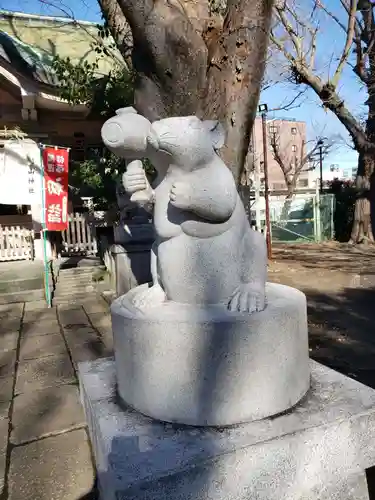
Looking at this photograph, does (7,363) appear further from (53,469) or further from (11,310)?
(11,310)

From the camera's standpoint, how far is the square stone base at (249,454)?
141cm

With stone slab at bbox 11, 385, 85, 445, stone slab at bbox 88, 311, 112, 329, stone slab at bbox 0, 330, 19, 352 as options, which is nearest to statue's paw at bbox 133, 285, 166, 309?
stone slab at bbox 11, 385, 85, 445

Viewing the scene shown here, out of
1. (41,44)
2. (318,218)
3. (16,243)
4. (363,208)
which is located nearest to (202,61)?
(16,243)

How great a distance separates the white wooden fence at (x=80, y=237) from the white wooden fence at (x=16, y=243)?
2.49ft

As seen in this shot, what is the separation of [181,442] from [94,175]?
6278 mm

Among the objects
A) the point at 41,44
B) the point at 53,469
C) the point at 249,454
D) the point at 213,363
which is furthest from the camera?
the point at 41,44

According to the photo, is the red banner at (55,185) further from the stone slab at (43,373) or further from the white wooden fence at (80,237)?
the stone slab at (43,373)

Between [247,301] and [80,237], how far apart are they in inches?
315

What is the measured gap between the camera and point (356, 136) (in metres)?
12.0

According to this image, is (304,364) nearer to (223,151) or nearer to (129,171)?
(129,171)

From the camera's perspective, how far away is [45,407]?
2865 millimetres

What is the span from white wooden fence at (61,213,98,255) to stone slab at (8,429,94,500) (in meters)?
6.98

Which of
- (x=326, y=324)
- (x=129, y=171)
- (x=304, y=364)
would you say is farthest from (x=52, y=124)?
(x=304, y=364)

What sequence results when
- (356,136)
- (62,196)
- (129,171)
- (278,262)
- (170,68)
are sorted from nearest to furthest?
1. (129,171)
2. (170,68)
3. (62,196)
4. (278,262)
5. (356,136)
